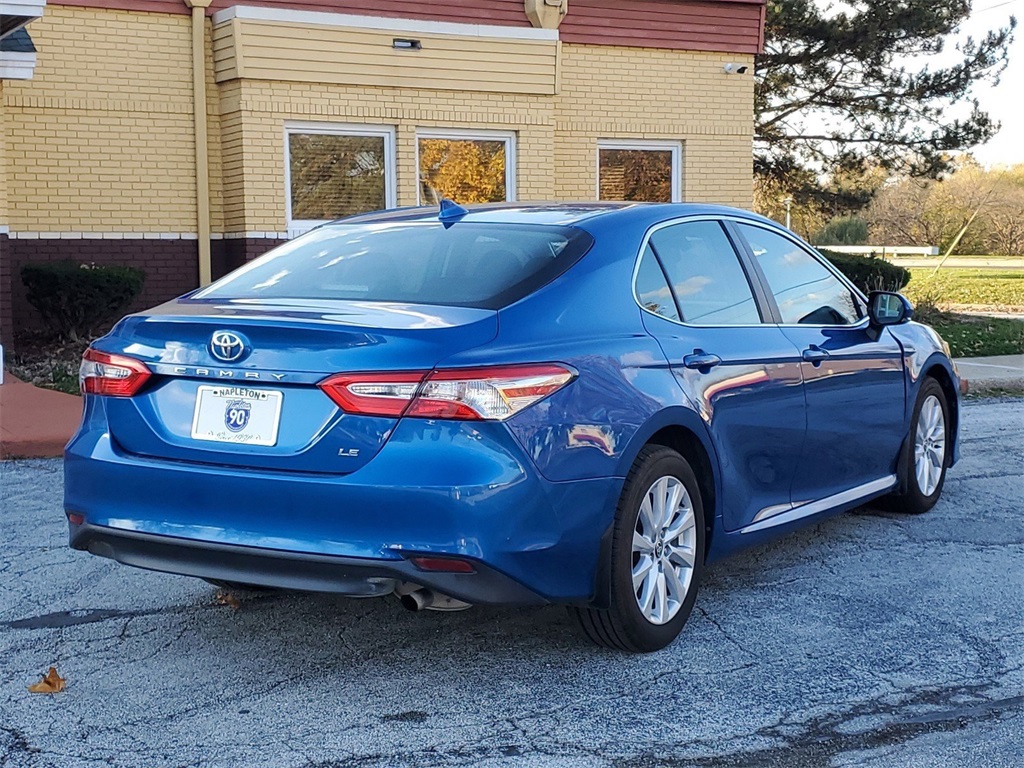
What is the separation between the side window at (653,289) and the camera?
4980mm

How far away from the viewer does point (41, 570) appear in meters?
Result: 5.98

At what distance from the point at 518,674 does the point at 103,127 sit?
11.0 meters

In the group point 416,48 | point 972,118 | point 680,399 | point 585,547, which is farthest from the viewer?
point 972,118

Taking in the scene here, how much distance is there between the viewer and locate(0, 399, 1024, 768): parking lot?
3947 millimetres

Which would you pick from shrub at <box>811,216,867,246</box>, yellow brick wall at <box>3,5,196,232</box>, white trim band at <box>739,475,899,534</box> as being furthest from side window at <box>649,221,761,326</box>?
shrub at <box>811,216,867,246</box>

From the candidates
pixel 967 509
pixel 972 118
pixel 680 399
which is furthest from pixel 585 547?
pixel 972 118

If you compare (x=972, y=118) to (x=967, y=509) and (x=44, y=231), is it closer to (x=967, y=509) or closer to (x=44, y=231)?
(x=44, y=231)

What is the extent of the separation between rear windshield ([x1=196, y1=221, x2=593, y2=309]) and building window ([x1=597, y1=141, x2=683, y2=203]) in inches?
468

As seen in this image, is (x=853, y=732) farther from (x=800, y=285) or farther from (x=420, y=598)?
(x=800, y=285)

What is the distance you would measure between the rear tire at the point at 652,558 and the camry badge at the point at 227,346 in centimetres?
133

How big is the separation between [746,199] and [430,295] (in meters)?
13.8

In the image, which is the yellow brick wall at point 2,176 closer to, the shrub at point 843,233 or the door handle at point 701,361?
the door handle at point 701,361

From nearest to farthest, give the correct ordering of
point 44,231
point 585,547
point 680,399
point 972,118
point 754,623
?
point 585,547, point 680,399, point 754,623, point 44,231, point 972,118

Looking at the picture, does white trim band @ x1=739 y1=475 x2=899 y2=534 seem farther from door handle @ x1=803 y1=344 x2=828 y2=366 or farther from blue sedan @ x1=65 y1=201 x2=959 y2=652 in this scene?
door handle @ x1=803 y1=344 x2=828 y2=366
